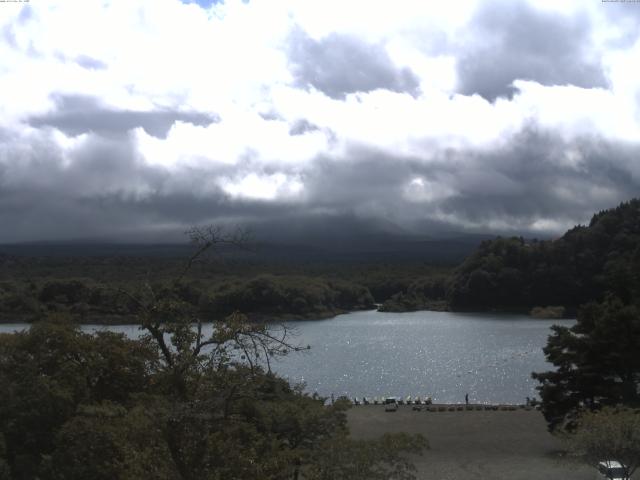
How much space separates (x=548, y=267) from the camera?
107750mm

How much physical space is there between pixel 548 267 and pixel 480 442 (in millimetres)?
84700

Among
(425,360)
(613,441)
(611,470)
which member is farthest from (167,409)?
(425,360)

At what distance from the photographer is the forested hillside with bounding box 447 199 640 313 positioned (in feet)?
341

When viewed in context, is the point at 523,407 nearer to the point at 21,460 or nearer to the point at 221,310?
the point at 21,460

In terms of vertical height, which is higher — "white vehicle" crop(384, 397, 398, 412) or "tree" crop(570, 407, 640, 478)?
"tree" crop(570, 407, 640, 478)

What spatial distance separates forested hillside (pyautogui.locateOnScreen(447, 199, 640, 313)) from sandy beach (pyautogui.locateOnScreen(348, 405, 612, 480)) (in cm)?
7246

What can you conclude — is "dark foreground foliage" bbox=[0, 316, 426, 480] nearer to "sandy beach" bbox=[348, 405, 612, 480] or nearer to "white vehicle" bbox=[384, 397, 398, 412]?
"sandy beach" bbox=[348, 405, 612, 480]

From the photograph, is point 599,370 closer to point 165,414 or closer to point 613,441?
point 613,441

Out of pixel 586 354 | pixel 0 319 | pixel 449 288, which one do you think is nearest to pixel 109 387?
pixel 586 354

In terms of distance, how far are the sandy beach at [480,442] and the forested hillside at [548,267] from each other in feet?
238

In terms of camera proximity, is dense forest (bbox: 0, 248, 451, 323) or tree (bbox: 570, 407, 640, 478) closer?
tree (bbox: 570, 407, 640, 478)

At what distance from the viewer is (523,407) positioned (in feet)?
119

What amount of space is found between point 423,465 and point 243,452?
1642 centimetres

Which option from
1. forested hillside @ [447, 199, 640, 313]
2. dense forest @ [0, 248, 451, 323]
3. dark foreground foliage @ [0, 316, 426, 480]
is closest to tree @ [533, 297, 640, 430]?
dark foreground foliage @ [0, 316, 426, 480]
